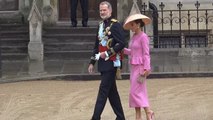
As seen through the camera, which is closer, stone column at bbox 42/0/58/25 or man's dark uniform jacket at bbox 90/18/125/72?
man's dark uniform jacket at bbox 90/18/125/72

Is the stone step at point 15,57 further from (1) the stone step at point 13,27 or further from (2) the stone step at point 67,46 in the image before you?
(1) the stone step at point 13,27

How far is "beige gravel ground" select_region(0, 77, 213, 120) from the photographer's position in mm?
9492

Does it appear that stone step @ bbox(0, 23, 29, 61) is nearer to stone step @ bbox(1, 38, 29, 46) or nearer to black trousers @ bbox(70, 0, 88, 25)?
stone step @ bbox(1, 38, 29, 46)

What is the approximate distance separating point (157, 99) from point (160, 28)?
749 cm

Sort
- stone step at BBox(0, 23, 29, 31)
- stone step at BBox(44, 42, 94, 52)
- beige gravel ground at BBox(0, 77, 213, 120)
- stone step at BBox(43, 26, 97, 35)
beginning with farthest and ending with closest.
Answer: stone step at BBox(0, 23, 29, 31), stone step at BBox(43, 26, 97, 35), stone step at BBox(44, 42, 94, 52), beige gravel ground at BBox(0, 77, 213, 120)

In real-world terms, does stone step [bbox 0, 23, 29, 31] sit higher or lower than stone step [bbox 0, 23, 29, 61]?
higher

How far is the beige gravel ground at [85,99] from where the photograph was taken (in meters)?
9.49

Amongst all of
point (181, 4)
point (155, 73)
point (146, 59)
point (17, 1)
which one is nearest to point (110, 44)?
point (146, 59)

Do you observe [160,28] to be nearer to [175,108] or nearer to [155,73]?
[155,73]

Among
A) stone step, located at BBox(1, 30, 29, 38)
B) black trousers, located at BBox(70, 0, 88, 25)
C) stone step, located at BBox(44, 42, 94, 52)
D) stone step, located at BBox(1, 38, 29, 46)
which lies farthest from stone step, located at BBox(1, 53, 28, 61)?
black trousers, located at BBox(70, 0, 88, 25)

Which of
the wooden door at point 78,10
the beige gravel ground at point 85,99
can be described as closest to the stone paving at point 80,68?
the beige gravel ground at point 85,99

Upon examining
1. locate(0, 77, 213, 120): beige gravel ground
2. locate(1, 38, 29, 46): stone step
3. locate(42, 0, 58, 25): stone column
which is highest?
locate(42, 0, 58, 25): stone column

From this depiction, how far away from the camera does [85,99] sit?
10805 millimetres

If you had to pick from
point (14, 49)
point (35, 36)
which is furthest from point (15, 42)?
point (35, 36)
